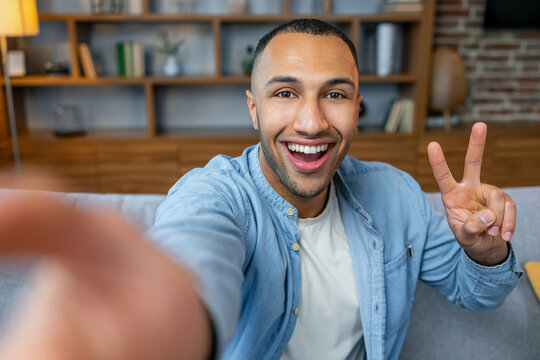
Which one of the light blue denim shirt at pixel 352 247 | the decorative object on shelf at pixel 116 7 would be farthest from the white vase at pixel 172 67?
the light blue denim shirt at pixel 352 247

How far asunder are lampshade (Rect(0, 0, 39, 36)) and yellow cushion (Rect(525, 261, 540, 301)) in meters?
2.77

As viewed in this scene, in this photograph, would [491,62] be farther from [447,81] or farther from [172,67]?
[172,67]

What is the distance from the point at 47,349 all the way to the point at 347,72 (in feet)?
3.02

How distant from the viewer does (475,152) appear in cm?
98

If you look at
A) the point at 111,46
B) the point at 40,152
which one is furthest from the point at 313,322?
the point at 111,46

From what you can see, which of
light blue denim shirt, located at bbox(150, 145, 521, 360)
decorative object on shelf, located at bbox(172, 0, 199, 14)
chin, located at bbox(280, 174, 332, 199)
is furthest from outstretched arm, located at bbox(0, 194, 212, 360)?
decorative object on shelf, located at bbox(172, 0, 199, 14)

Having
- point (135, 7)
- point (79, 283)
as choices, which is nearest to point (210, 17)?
point (135, 7)

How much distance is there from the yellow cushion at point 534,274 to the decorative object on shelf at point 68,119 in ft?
9.75

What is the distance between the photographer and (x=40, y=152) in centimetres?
321

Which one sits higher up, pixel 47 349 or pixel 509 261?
pixel 47 349

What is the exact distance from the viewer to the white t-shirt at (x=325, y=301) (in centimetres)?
106

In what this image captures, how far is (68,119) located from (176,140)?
886 mm

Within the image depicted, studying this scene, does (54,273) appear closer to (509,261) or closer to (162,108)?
(509,261)

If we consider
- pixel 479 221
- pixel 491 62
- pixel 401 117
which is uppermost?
pixel 491 62
